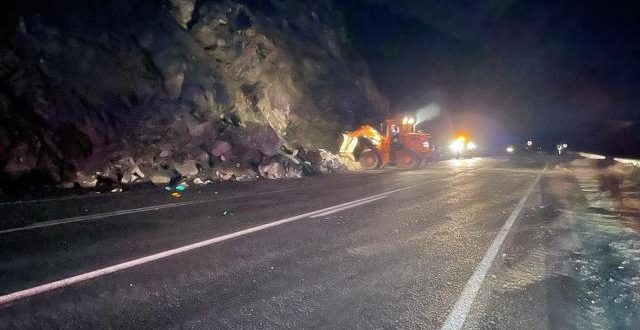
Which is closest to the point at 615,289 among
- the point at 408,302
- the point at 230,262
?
the point at 408,302

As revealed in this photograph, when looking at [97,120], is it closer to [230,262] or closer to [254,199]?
[254,199]

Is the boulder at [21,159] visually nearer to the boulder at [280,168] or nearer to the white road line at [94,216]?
the white road line at [94,216]

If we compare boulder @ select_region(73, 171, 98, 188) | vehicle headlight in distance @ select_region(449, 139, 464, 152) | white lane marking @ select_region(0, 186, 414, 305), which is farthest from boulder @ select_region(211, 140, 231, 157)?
vehicle headlight in distance @ select_region(449, 139, 464, 152)

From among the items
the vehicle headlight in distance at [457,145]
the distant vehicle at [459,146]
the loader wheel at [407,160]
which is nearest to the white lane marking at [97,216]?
the loader wheel at [407,160]

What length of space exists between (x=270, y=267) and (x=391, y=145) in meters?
19.5

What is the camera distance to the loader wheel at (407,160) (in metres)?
23.2

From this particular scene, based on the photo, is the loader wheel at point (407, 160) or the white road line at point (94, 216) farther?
the loader wheel at point (407, 160)

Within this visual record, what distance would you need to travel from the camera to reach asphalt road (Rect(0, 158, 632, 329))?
3.50 m

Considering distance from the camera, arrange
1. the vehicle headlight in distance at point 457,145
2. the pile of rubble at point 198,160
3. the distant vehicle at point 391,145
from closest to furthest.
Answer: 1. the pile of rubble at point 198,160
2. the distant vehicle at point 391,145
3. the vehicle headlight in distance at point 457,145

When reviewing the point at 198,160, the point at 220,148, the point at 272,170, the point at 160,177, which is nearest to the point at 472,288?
the point at 160,177

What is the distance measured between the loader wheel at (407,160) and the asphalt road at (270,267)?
46.9ft

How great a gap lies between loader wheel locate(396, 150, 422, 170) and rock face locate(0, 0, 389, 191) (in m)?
6.73

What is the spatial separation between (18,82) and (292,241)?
1474 cm

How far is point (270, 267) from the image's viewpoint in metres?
4.79
